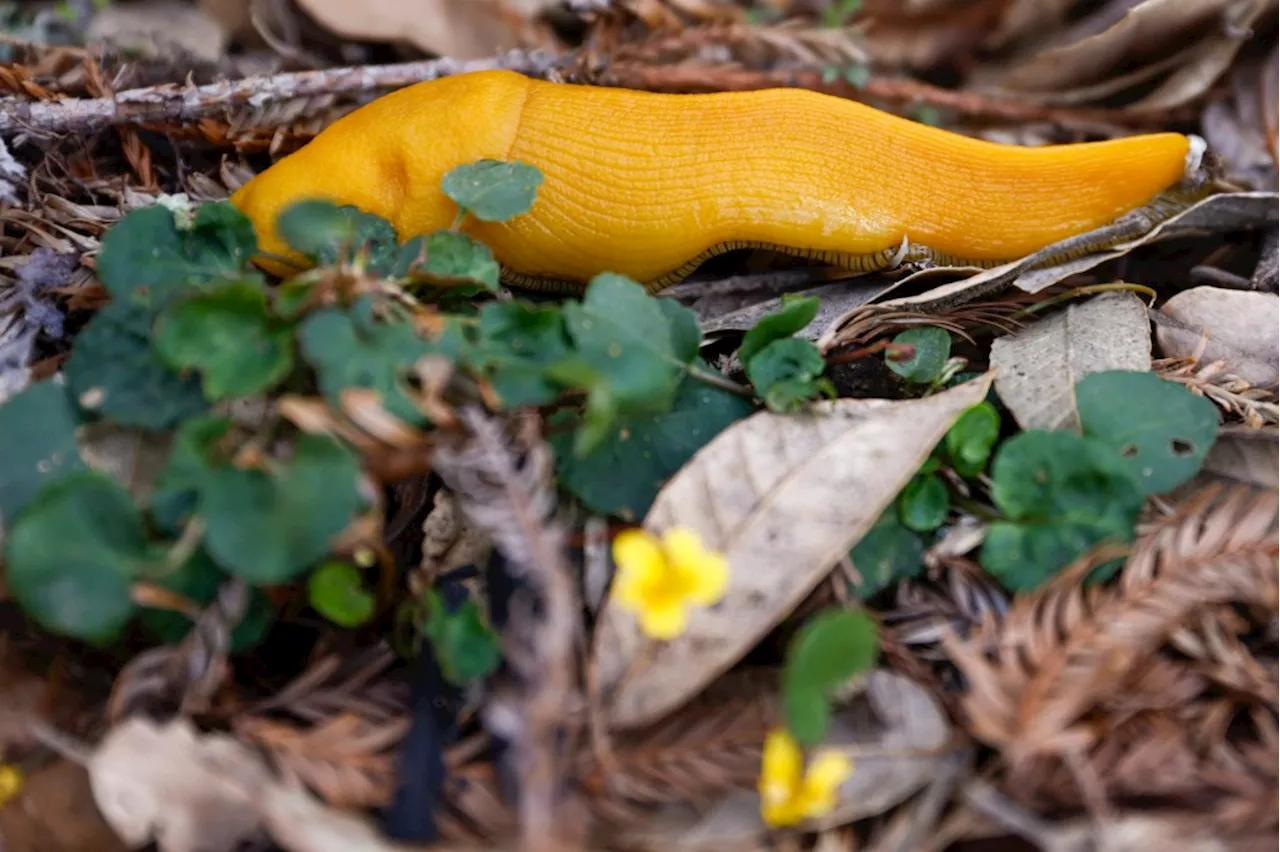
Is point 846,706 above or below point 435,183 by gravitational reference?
below

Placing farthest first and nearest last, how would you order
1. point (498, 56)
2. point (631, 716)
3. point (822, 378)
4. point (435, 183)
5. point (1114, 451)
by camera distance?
1. point (498, 56)
2. point (435, 183)
3. point (822, 378)
4. point (1114, 451)
5. point (631, 716)

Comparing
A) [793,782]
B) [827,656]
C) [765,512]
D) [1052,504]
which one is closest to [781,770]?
[793,782]

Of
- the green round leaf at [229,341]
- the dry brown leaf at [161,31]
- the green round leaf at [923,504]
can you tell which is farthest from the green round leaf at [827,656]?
the dry brown leaf at [161,31]

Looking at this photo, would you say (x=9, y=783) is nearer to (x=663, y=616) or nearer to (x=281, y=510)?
(x=281, y=510)

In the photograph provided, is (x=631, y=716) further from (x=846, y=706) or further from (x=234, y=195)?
(x=234, y=195)

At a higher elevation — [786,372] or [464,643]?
[786,372]

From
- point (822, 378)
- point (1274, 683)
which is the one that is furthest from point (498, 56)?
point (1274, 683)
